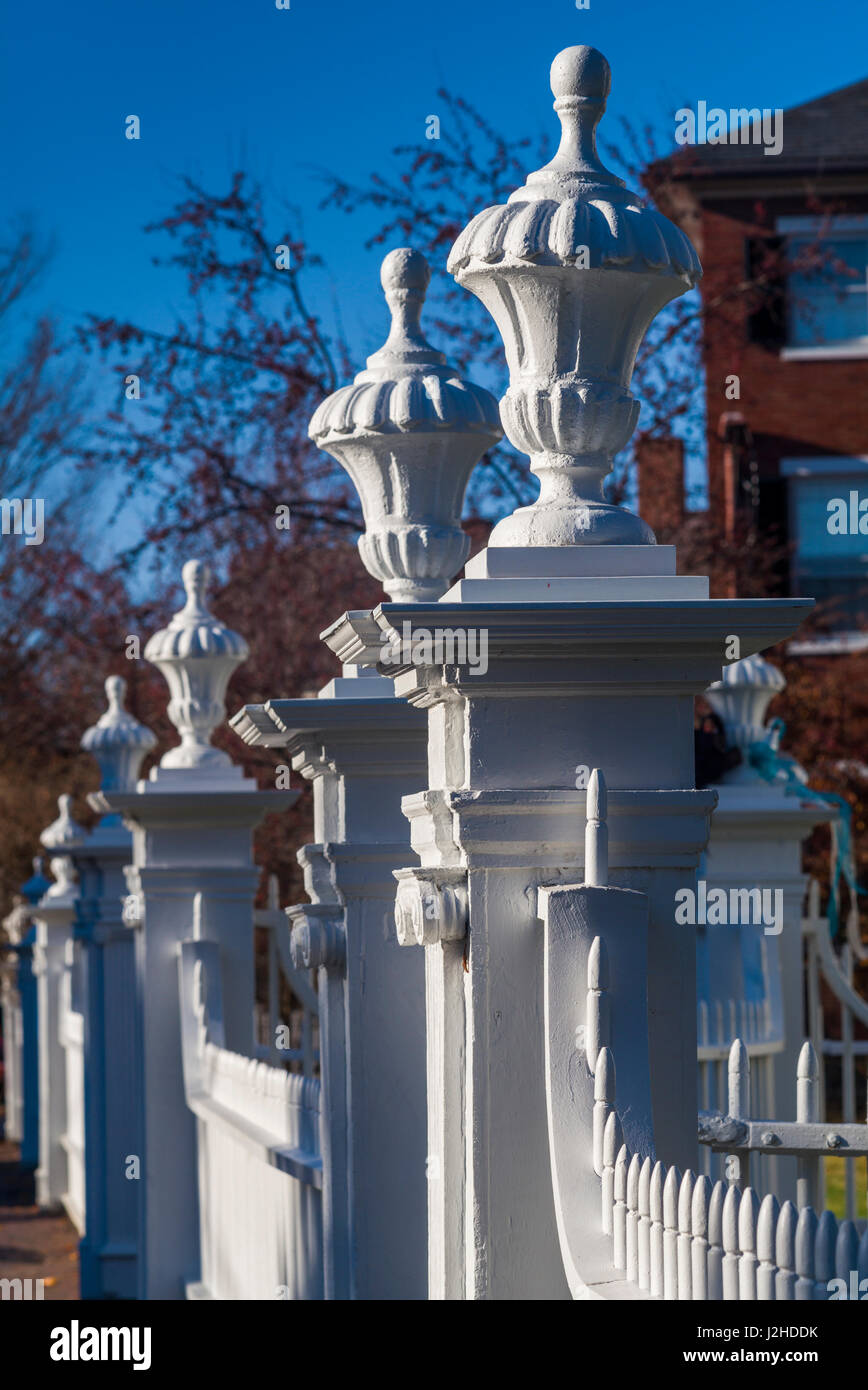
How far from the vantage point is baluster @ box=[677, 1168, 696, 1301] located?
271 centimetres

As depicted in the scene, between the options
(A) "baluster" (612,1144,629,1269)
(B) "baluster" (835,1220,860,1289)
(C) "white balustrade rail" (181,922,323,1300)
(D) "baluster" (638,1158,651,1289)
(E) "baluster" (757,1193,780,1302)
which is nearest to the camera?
(B) "baluster" (835,1220,860,1289)

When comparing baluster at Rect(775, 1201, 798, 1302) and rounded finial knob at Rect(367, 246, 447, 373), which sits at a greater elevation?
rounded finial knob at Rect(367, 246, 447, 373)

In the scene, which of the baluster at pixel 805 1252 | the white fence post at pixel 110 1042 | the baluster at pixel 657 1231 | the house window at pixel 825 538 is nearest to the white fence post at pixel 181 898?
the white fence post at pixel 110 1042

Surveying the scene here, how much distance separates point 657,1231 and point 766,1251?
0.31 m

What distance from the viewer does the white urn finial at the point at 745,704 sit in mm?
7852

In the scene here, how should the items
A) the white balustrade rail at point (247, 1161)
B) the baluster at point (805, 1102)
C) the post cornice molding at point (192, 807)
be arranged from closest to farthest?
1. the baluster at point (805, 1102)
2. the white balustrade rail at point (247, 1161)
3. the post cornice molding at point (192, 807)

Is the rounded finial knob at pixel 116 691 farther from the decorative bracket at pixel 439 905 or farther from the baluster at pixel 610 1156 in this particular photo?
the baluster at pixel 610 1156

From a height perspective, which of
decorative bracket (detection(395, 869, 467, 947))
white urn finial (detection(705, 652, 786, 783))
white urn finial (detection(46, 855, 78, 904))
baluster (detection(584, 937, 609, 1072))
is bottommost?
baluster (detection(584, 937, 609, 1072))

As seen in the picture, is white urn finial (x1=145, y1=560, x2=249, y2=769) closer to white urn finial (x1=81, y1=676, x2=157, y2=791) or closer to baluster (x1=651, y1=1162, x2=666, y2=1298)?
white urn finial (x1=81, y1=676, x2=157, y2=791)

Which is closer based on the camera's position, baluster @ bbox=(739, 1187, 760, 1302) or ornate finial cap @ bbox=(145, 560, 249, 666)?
baluster @ bbox=(739, 1187, 760, 1302)

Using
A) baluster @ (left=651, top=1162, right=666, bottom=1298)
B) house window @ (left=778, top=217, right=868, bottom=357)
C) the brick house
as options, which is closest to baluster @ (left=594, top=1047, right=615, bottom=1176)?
baluster @ (left=651, top=1162, right=666, bottom=1298)

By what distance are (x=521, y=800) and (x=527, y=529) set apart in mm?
485

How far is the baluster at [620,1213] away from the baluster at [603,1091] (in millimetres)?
74

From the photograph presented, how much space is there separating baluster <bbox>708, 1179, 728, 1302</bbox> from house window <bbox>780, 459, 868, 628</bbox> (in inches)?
633
